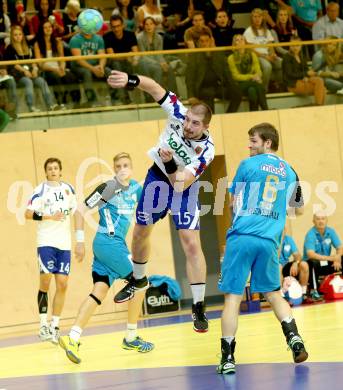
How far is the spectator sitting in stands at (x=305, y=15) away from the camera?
18.9 m

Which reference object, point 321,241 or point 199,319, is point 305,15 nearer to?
point 321,241

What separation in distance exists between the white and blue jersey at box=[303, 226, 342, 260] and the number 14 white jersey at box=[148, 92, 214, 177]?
749 cm

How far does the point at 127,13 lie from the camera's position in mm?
18266

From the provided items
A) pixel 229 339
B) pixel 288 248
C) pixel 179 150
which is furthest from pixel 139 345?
pixel 288 248

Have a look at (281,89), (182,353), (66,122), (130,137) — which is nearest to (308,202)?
(281,89)

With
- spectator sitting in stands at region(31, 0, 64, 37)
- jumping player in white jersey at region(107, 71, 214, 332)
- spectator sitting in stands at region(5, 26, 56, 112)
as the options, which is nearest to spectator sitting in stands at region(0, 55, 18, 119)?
spectator sitting in stands at region(5, 26, 56, 112)

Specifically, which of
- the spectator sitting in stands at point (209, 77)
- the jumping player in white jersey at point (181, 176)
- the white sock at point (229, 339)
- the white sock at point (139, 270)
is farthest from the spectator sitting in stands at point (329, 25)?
the white sock at point (229, 339)

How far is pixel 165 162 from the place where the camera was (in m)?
8.95

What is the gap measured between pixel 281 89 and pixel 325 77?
825 millimetres

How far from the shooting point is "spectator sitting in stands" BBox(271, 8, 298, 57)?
18391 mm

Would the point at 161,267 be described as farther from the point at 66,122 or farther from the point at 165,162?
the point at 165,162

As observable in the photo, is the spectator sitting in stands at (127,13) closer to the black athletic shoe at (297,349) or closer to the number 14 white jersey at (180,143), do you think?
the number 14 white jersey at (180,143)

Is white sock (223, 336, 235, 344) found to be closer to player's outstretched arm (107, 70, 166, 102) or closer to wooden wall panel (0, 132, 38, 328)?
player's outstretched arm (107, 70, 166, 102)

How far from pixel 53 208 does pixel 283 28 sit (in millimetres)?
7103
